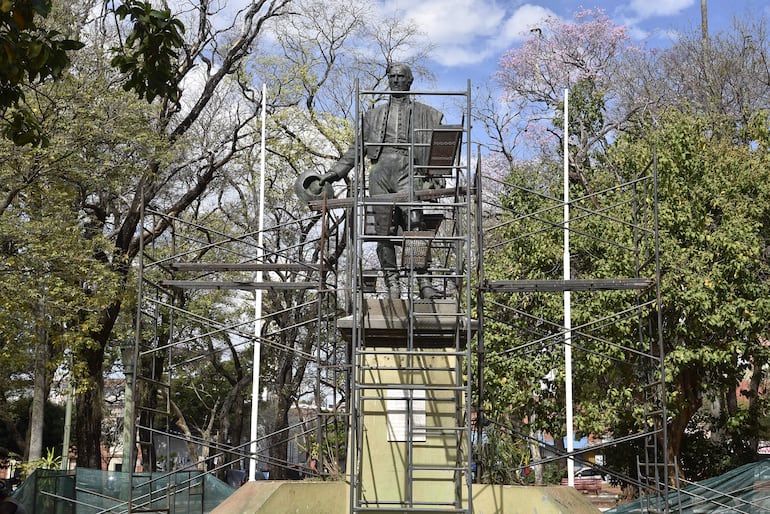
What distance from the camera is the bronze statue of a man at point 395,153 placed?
35.6 ft

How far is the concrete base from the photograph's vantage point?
969 centimetres

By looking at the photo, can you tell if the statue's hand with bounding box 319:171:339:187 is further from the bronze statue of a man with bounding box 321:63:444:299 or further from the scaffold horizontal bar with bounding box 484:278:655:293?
the scaffold horizontal bar with bounding box 484:278:655:293

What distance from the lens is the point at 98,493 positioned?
64.6ft

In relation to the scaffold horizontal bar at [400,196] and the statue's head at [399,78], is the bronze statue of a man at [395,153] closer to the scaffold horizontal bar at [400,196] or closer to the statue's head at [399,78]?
the statue's head at [399,78]

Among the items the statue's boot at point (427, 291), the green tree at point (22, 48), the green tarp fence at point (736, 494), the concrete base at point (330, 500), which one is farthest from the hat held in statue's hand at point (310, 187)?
the green tarp fence at point (736, 494)

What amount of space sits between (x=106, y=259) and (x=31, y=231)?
4647mm

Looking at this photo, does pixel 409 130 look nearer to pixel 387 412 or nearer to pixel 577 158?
pixel 387 412

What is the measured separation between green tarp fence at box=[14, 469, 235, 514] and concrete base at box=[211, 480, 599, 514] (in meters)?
8.08

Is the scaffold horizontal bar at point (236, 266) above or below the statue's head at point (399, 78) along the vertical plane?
below

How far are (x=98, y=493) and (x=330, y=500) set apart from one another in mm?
11078

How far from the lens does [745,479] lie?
1691cm

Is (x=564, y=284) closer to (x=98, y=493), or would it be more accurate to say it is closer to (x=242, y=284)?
(x=242, y=284)

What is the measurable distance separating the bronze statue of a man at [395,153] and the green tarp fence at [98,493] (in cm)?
858

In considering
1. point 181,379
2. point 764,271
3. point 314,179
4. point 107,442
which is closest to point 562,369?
point 764,271
